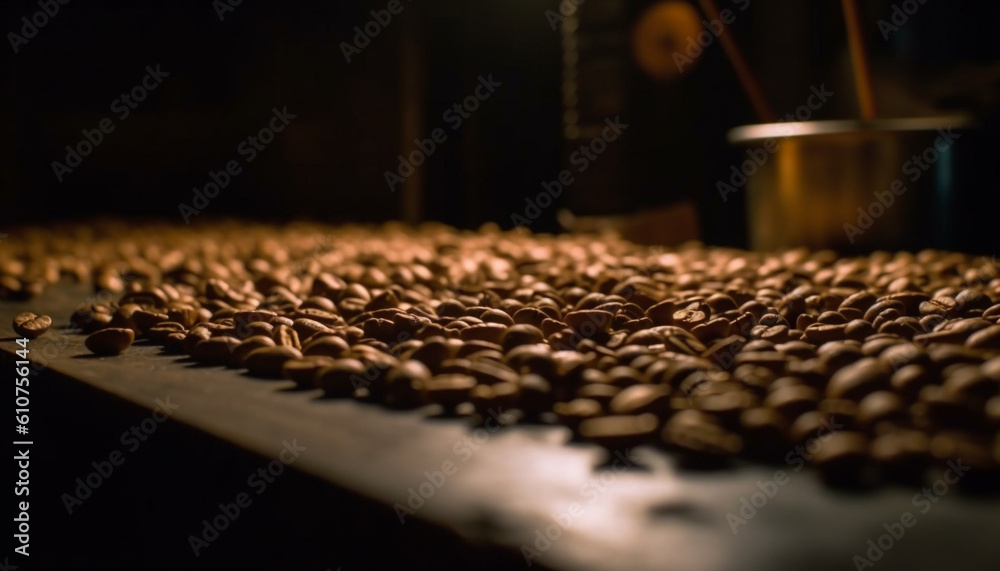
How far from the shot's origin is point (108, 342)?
1288mm

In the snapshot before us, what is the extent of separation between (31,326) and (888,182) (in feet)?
6.21

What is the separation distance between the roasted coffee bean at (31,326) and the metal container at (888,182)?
1713 mm

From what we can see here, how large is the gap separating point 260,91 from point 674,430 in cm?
470

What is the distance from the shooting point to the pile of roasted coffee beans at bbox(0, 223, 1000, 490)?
78 cm

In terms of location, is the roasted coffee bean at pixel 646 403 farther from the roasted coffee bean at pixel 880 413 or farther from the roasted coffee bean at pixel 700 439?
the roasted coffee bean at pixel 880 413

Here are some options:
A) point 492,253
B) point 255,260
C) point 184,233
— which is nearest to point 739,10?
point 492,253

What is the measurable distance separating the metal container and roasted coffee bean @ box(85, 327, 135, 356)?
64.3 inches

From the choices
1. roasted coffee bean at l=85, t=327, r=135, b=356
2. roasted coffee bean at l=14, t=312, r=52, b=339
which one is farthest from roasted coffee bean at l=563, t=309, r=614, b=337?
roasted coffee bean at l=14, t=312, r=52, b=339

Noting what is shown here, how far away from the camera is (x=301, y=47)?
488cm

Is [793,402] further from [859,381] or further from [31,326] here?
[31,326]

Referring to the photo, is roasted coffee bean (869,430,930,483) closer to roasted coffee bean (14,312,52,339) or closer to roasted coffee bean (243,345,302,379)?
roasted coffee bean (243,345,302,379)

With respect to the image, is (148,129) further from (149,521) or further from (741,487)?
(741,487)

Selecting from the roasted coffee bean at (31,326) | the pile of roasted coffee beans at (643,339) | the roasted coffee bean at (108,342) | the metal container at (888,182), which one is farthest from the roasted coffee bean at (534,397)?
the metal container at (888,182)

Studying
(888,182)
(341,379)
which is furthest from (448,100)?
(341,379)
